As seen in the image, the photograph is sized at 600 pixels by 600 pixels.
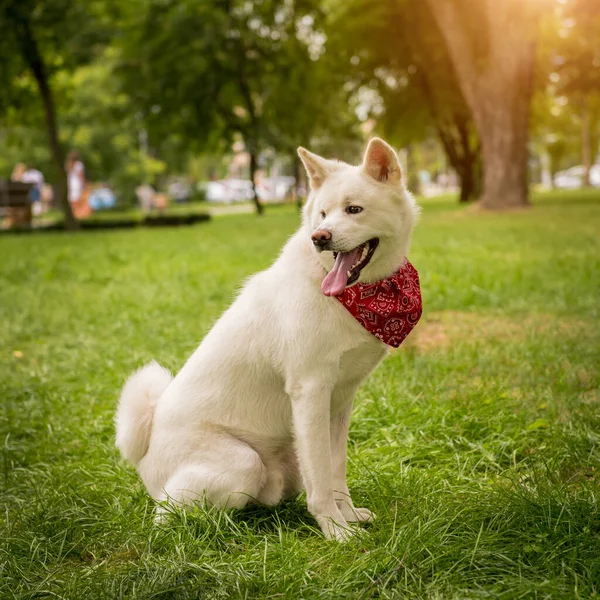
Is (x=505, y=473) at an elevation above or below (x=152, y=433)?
below

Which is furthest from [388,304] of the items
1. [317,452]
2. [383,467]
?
[383,467]

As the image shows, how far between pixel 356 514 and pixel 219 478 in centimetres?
66

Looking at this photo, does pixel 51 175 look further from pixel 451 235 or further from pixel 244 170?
pixel 244 170

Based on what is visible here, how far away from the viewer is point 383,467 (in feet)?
13.4

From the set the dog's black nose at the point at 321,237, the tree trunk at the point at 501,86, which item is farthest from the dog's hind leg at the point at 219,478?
the tree trunk at the point at 501,86

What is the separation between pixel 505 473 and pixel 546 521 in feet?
2.51

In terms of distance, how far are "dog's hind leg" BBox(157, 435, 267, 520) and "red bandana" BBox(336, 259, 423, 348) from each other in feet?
2.64

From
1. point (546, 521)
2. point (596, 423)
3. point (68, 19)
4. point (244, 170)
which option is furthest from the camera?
point (244, 170)

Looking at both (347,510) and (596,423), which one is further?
(596,423)

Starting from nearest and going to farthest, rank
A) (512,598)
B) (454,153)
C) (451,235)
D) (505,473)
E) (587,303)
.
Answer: (512,598) < (505,473) < (587,303) < (451,235) < (454,153)

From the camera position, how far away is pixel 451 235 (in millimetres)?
15352

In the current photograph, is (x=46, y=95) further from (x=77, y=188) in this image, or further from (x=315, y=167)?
(x=315, y=167)

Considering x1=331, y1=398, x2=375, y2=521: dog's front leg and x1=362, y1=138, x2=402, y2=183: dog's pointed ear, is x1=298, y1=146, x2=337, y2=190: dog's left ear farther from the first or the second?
x1=331, y1=398, x2=375, y2=521: dog's front leg

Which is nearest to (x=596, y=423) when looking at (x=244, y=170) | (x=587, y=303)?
(x=587, y=303)
